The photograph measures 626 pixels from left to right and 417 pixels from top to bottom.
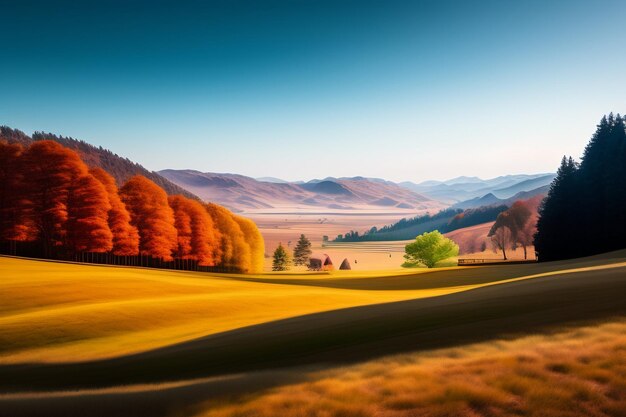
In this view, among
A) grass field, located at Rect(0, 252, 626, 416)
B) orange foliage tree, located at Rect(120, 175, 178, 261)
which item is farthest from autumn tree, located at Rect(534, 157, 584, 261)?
orange foliage tree, located at Rect(120, 175, 178, 261)

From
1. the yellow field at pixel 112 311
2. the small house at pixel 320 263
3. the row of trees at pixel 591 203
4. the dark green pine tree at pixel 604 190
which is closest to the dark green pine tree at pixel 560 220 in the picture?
the row of trees at pixel 591 203

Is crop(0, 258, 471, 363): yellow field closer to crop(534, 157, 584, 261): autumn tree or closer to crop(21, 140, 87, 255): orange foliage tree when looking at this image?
crop(21, 140, 87, 255): orange foliage tree

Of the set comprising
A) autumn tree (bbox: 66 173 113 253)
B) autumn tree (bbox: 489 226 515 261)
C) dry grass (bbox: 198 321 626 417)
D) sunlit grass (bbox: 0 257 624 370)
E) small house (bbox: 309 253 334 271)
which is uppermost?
autumn tree (bbox: 66 173 113 253)

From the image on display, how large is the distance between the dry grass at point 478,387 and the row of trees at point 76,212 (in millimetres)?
55801

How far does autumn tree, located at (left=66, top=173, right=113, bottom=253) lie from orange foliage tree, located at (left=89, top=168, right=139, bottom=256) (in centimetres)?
207

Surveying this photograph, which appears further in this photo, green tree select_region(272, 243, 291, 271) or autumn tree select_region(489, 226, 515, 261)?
green tree select_region(272, 243, 291, 271)

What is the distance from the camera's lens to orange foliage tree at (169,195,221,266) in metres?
71.1

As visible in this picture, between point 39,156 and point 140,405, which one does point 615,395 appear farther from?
point 39,156

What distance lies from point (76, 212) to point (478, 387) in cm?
6108

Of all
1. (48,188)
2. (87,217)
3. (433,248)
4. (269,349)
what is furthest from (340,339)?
(433,248)

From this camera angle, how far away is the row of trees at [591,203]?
53594 mm

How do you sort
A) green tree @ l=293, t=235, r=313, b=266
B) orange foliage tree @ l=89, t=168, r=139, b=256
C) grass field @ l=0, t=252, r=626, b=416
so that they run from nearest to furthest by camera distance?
grass field @ l=0, t=252, r=626, b=416 → orange foliage tree @ l=89, t=168, r=139, b=256 → green tree @ l=293, t=235, r=313, b=266

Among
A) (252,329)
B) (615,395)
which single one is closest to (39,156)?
(252,329)

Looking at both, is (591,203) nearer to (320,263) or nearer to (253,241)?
(253,241)
